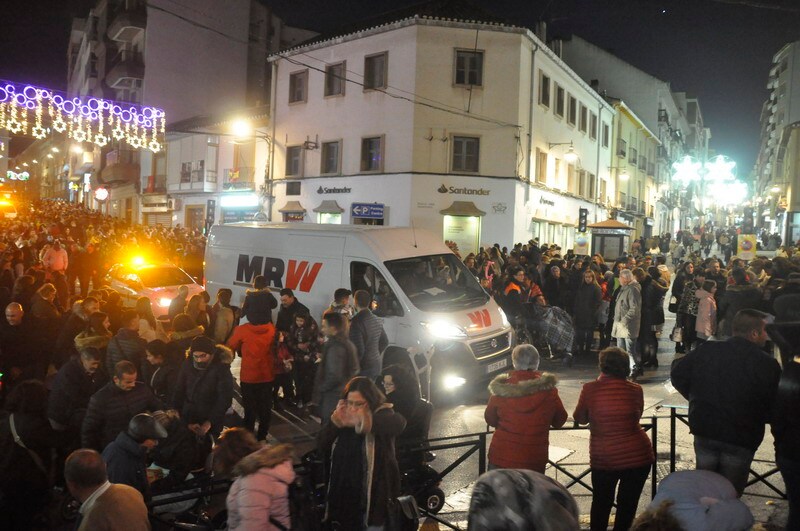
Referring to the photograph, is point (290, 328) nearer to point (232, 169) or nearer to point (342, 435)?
point (342, 435)

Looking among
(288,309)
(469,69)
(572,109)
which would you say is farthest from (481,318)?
(572,109)

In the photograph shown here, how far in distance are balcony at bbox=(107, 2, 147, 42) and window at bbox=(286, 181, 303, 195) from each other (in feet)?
68.4

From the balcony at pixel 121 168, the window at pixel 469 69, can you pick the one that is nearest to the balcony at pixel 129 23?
the balcony at pixel 121 168

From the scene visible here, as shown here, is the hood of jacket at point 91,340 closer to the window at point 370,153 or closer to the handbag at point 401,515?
the handbag at point 401,515

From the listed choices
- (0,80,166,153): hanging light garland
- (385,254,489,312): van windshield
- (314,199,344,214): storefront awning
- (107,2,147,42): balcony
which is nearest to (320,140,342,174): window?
(314,199,344,214): storefront awning

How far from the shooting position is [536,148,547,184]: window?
28.1 metres

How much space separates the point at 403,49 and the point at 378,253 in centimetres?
1730

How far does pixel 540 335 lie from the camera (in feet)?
42.2

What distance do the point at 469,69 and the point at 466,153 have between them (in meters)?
3.34

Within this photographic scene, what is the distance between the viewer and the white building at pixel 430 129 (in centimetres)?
2519

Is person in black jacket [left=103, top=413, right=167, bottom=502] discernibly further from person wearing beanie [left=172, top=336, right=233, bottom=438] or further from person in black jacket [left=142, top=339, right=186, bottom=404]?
person in black jacket [left=142, top=339, right=186, bottom=404]

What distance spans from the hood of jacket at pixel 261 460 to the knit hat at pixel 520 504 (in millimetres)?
1729

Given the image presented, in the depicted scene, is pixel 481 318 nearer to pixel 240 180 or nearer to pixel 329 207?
pixel 329 207

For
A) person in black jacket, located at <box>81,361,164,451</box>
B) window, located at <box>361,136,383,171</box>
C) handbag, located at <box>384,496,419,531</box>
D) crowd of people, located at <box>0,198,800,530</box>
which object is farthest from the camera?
window, located at <box>361,136,383,171</box>
